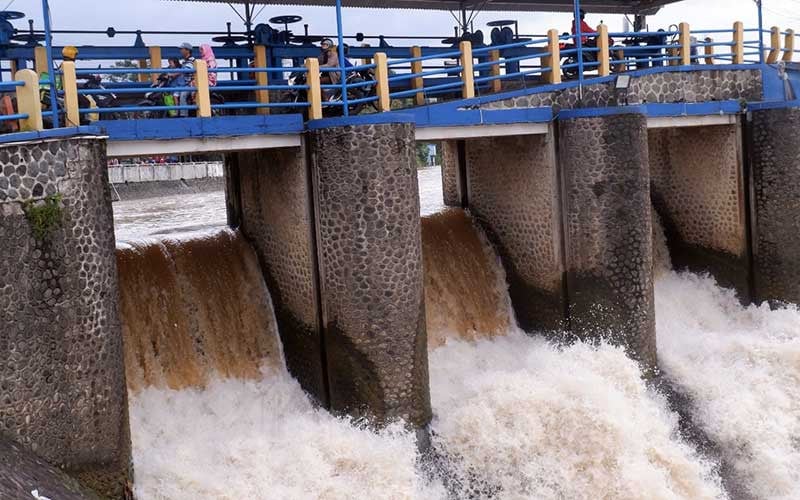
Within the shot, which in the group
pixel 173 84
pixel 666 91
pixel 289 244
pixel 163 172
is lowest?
pixel 289 244

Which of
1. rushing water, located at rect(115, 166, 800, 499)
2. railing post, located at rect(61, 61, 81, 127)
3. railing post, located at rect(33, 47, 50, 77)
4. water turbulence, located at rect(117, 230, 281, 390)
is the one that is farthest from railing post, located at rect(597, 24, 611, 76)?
railing post, located at rect(61, 61, 81, 127)

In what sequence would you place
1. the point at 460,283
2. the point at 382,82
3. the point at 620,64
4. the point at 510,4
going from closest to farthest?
the point at 382,82
the point at 460,283
the point at 620,64
the point at 510,4

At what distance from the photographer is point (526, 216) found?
1622 centimetres

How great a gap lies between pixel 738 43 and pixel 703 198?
309cm

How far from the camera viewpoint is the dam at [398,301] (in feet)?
32.3

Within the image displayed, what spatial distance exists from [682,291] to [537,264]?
4148 millimetres

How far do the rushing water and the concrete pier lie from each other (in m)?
0.57

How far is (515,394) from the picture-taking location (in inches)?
A: 515

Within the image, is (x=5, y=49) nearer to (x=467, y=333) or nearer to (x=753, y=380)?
(x=467, y=333)

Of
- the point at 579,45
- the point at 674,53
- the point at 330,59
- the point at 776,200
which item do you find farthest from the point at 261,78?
the point at 776,200

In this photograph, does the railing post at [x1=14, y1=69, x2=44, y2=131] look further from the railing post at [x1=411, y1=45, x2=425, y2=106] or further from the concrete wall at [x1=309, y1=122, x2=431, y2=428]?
the railing post at [x1=411, y1=45, x2=425, y2=106]

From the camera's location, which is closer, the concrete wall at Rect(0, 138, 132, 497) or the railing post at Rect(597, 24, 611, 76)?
the concrete wall at Rect(0, 138, 132, 497)

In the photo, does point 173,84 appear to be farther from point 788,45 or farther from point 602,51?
point 788,45

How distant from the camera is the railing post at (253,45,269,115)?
13945mm
